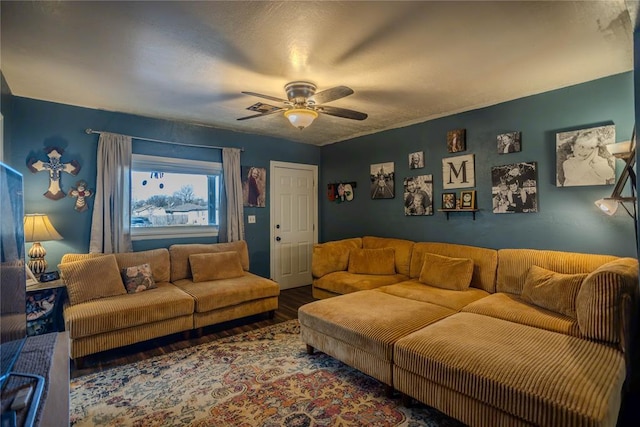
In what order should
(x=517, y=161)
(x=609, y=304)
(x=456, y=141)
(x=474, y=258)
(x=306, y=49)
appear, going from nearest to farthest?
(x=609, y=304) → (x=306, y=49) → (x=517, y=161) → (x=474, y=258) → (x=456, y=141)

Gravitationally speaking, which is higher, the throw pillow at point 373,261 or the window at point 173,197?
Result: the window at point 173,197

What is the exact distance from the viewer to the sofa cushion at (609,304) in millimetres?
1904

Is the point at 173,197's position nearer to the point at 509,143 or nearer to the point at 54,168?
the point at 54,168

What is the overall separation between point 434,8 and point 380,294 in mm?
2340

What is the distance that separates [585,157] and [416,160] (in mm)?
1740

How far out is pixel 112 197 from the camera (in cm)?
355

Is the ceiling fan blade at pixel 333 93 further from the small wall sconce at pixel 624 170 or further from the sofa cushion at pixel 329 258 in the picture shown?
the sofa cushion at pixel 329 258

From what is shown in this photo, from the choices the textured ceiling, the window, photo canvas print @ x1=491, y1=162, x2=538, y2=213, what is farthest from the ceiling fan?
the window

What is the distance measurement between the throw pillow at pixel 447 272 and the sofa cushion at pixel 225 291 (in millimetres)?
1737

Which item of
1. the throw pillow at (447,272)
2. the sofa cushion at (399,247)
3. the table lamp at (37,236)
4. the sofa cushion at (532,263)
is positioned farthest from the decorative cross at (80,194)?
the sofa cushion at (532,263)

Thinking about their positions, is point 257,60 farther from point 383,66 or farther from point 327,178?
point 327,178

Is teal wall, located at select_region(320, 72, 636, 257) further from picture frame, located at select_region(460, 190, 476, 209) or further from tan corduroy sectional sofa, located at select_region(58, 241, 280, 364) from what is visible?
tan corduroy sectional sofa, located at select_region(58, 241, 280, 364)

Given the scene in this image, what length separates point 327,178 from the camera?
5523 mm

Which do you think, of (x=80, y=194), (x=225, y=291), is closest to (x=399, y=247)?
(x=225, y=291)
